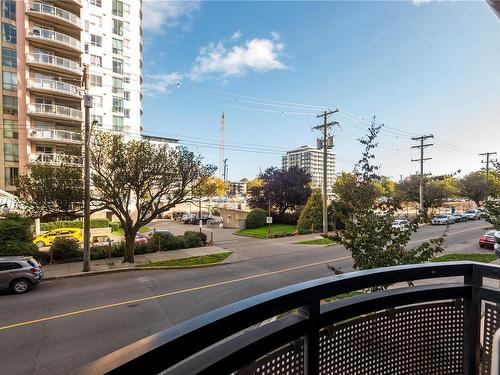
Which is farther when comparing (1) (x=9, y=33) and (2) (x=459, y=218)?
(2) (x=459, y=218)

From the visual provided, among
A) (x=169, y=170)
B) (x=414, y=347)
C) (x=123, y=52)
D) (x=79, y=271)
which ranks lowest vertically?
(x=79, y=271)

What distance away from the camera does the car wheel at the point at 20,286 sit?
13.1 meters

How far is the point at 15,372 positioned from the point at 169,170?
13524mm

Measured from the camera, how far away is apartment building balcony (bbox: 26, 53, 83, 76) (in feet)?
118

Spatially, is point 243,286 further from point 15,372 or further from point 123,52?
point 123,52

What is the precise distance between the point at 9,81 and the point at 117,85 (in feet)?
42.6

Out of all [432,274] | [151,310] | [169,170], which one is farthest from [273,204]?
[432,274]

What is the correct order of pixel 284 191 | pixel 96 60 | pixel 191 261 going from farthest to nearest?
1. pixel 96 60
2. pixel 284 191
3. pixel 191 261

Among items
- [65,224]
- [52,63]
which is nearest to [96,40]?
[52,63]

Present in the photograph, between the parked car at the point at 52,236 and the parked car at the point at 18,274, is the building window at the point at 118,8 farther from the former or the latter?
the parked car at the point at 18,274

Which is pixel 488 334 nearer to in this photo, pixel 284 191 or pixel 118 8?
pixel 284 191

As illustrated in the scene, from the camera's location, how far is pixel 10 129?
3678 cm

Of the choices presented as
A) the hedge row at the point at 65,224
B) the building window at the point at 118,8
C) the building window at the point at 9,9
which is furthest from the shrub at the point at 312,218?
the building window at the point at 9,9

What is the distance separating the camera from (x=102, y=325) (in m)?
9.29
